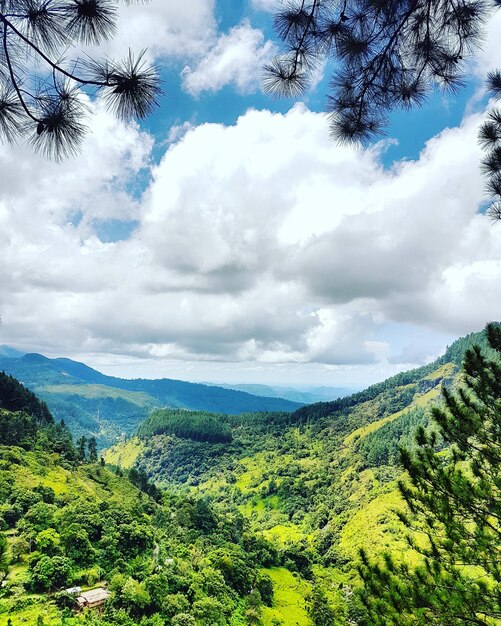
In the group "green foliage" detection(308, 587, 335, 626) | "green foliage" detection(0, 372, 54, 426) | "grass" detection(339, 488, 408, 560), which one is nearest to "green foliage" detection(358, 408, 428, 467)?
"grass" detection(339, 488, 408, 560)

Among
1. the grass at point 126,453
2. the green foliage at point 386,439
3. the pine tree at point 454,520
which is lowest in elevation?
the grass at point 126,453

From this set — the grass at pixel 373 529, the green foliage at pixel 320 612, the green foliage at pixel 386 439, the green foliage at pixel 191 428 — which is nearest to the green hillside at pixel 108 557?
the green foliage at pixel 320 612

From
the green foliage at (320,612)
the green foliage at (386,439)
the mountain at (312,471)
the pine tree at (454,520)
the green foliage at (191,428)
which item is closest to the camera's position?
the pine tree at (454,520)

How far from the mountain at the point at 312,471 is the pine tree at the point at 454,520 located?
30.6 m

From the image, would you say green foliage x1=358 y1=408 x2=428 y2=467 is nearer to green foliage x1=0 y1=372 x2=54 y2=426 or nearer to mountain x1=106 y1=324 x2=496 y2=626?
mountain x1=106 y1=324 x2=496 y2=626

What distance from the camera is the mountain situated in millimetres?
73000

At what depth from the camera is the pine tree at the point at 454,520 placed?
7461 millimetres

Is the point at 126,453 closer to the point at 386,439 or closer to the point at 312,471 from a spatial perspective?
the point at 312,471

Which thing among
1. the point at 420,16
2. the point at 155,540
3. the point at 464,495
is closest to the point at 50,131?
the point at 420,16

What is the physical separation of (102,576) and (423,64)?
42.1m

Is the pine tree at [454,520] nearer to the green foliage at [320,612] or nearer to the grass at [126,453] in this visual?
the green foliage at [320,612]

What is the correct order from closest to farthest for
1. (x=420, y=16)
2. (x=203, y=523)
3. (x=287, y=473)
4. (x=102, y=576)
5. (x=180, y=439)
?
(x=420, y=16)
(x=102, y=576)
(x=203, y=523)
(x=287, y=473)
(x=180, y=439)

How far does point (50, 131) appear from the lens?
159 inches

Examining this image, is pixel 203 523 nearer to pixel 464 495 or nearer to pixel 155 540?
pixel 155 540
